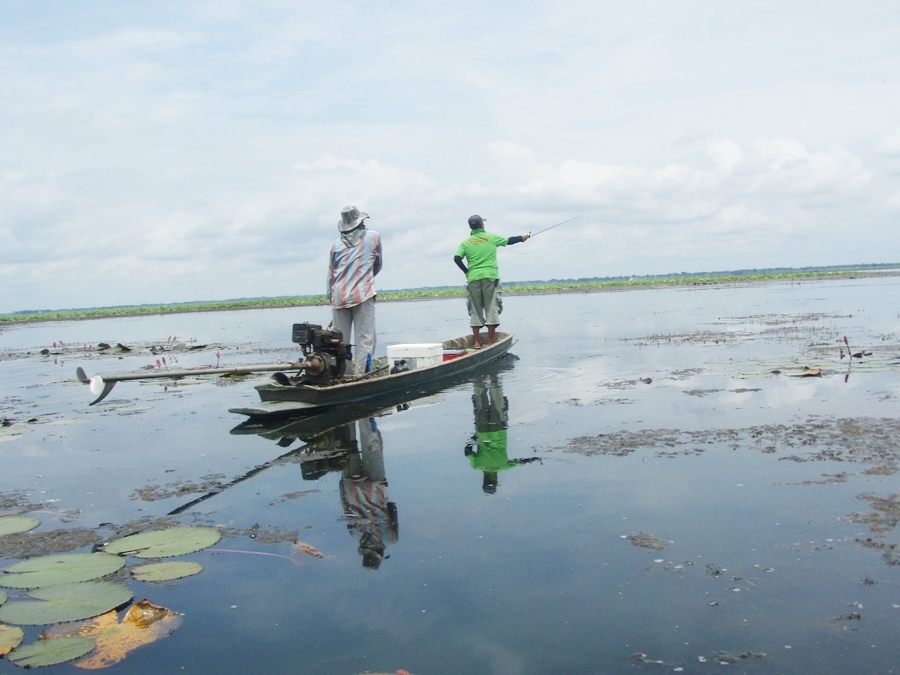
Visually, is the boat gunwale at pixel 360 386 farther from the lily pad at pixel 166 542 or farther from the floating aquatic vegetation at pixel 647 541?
the floating aquatic vegetation at pixel 647 541

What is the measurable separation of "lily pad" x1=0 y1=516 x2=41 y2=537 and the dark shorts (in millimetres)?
9986

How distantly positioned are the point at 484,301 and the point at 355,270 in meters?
5.03

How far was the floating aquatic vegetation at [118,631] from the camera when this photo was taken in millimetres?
3555

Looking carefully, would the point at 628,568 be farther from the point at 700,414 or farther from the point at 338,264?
the point at 338,264

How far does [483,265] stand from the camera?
1457 cm

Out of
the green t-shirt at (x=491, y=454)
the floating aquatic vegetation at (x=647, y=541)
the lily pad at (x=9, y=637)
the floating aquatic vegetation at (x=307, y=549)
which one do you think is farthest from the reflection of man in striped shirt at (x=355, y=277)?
the lily pad at (x=9, y=637)

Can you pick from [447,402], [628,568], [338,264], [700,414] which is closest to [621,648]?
[628,568]

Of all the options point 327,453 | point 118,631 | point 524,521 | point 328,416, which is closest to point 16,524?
point 118,631

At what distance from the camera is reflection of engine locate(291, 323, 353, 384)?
9.77 metres

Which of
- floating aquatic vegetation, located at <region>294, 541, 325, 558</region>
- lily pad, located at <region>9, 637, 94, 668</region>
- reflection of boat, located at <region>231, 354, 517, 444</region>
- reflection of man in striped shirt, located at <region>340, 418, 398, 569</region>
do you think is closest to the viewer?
lily pad, located at <region>9, 637, 94, 668</region>

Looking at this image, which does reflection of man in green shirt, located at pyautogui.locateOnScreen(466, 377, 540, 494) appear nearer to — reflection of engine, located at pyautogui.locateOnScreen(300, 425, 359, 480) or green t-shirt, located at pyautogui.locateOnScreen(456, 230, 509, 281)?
reflection of engine, located at pyautogui.locateOnScreen(300, 425, 359, 480)

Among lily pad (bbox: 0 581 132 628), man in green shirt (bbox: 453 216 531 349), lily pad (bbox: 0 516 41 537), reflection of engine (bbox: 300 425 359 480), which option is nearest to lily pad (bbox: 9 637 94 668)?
lily pad (bbox: 0 581 132 628)

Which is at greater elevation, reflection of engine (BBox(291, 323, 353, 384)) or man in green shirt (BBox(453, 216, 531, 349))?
man in green shirt (BBox(453, 216, 531, 349))

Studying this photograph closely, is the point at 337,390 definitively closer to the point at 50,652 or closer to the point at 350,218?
the point at 350,218
